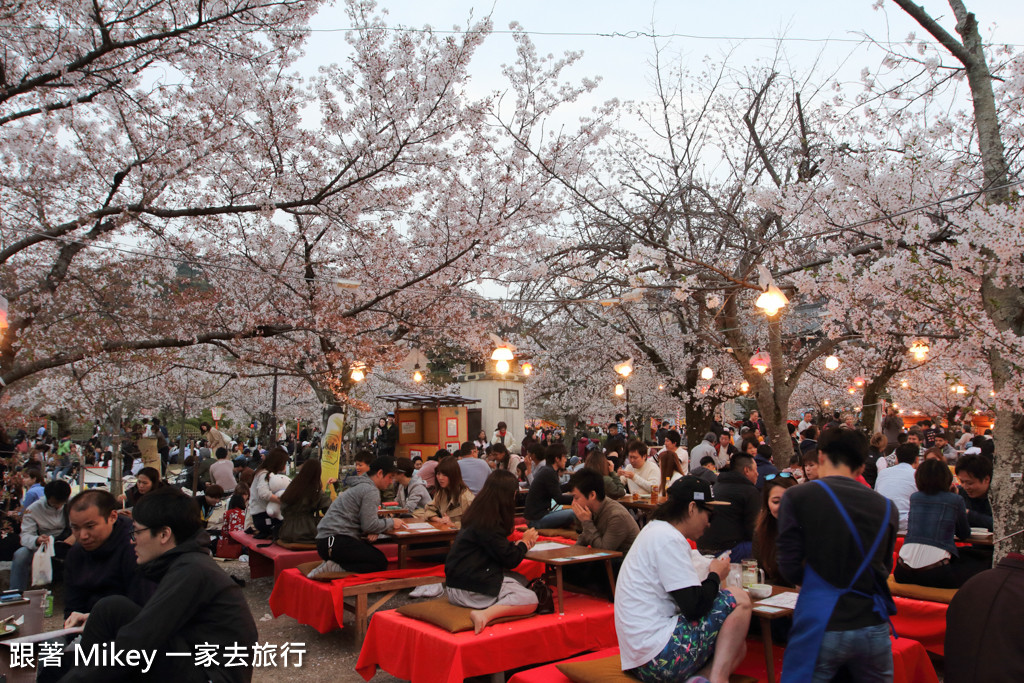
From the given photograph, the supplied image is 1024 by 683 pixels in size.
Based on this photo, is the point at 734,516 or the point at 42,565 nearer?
the point at 734,516

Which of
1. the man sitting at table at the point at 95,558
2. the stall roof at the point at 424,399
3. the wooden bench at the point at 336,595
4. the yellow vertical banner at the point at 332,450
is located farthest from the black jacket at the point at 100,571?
the stall roof at the point at 424,399

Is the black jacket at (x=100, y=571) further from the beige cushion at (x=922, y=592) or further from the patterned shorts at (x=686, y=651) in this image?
the beige cushion at (x=922, y=592)

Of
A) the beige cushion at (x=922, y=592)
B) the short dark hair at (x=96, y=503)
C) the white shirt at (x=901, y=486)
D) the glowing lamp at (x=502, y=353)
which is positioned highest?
the glowing lamp at (x=502, y=353)

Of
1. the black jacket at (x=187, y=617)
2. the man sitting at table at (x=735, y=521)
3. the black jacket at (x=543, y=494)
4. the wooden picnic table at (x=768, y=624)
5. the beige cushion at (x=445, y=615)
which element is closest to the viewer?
the black jacket at (x=187, y=617)

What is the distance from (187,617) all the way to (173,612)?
0.07m

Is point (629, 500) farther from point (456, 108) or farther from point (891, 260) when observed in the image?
point (456, 108)

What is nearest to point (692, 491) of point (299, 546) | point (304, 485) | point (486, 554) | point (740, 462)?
point (486, 554)

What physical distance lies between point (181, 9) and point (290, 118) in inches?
87.1

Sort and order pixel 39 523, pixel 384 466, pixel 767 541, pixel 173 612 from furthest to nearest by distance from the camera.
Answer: pixel 39 523, pixel 384 466, pixel 767 541, pixel 173 612

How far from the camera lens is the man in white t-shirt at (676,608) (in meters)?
3.61

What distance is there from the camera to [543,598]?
557cm

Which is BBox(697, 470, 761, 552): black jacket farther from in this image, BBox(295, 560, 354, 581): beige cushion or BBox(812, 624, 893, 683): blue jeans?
BBox(295, 560, 354, 581): beige cushion

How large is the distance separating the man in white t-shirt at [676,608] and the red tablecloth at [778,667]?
69cm

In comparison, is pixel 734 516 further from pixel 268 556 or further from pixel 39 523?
pixel 39 523
